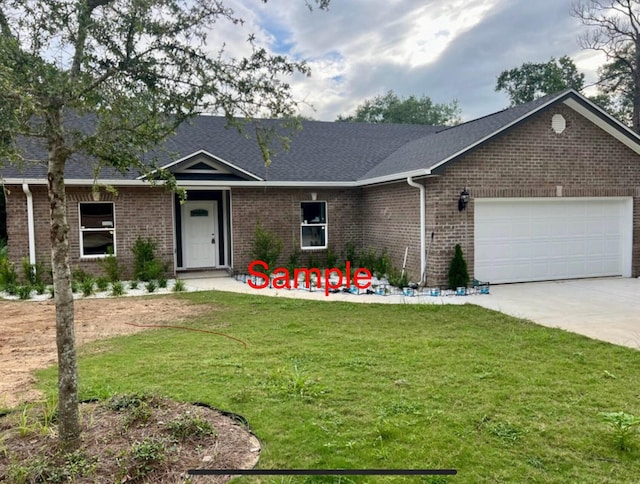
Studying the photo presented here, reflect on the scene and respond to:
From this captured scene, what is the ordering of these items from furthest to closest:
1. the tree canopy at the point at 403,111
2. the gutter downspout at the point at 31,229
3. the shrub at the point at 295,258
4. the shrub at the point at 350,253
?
the tree canopy at the point at 403,111
the shrub at the point at 350,253
the shrub at the point at 295,258
the gutter downspout at the point at 31,229

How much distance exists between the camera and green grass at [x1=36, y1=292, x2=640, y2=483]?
3451 mm

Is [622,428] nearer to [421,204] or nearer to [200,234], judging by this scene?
[421,204]

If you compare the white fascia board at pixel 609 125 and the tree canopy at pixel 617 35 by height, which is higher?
the tree canopy at pixel 617 35

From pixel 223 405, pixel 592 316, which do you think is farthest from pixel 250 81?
pixel 592 316

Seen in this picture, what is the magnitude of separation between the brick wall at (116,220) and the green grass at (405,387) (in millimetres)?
5898

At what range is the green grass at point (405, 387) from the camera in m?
3.45

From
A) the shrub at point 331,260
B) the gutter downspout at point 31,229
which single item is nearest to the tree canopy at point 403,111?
the shrub at point 331,260

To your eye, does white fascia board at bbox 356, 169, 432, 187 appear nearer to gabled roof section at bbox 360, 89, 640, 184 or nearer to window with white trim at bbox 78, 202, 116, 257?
gabled roof section at bbox 360, 89, 640, 184

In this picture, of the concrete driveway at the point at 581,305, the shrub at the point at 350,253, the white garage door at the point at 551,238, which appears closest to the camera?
the concrete driveway at the point at 581,305

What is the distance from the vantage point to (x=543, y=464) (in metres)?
3.37

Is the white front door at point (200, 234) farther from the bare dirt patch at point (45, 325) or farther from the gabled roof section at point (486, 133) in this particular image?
the gabled roof section at point (486, 133)

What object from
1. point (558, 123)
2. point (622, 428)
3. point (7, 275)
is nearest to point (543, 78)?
point (558, 123)

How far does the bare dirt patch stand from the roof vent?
9386 millimetres

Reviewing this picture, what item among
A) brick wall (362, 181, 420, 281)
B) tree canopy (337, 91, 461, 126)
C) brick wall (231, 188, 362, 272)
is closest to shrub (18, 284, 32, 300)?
brick wall (231, 188, 362, 272)
